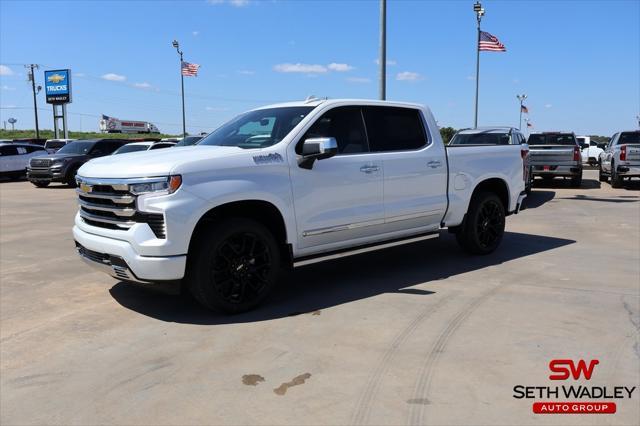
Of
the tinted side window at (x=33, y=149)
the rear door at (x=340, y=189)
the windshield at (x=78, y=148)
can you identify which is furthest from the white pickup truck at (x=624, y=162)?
the tinted side window at (x=33, y=149)

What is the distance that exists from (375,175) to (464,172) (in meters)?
1.62

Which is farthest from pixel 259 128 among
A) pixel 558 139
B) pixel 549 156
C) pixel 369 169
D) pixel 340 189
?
pixel 558 139

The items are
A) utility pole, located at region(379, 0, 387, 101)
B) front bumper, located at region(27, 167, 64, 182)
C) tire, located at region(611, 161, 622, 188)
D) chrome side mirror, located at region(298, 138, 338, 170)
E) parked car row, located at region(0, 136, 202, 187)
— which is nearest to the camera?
chrome side mirror, located at region(298, 138, 338, 170)

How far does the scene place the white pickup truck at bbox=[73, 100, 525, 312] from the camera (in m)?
4.50

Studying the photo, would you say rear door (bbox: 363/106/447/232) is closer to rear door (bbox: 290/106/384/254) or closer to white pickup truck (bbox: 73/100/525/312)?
white pickup truck (bbox: 73/100/525/312)

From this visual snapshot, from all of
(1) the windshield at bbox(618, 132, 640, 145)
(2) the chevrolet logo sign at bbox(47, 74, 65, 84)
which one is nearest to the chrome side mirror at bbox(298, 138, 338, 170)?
(1) the windshield at bbox(618, 132, 640, 145)

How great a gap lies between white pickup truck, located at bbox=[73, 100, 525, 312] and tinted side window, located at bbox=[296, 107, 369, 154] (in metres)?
0.01

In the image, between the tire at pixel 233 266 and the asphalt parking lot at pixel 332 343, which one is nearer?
the asphalt parking lot at pixel 332 343

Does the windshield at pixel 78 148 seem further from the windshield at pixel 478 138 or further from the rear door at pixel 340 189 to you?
the rear door at pixel 340 189

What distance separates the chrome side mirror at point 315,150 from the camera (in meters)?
4.98

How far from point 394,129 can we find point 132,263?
3.27 meters

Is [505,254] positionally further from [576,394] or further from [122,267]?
[122,267]

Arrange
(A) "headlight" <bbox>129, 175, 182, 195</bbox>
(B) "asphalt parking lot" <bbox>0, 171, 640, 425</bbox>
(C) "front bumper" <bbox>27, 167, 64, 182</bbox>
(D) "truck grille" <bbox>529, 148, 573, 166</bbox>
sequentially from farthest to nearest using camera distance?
(C) "front bumper" <bbox>27, 167, 64, 182</bbox> < (D) "truck grille" <bbox>529, 148, 573, 166</bbox> < (A) "headlight" <bbox>129, 175, 182, 195</bbox> < (B) "asphalt parking lot" <bbox>0, 171, 640, 425</bbox>

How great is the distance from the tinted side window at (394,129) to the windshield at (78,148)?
17337mm
